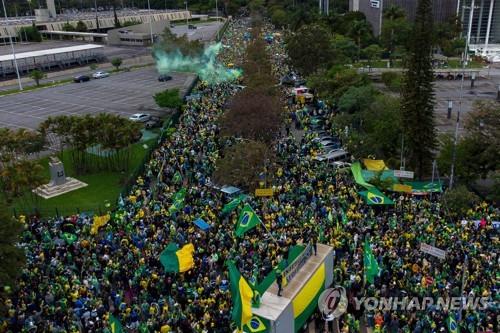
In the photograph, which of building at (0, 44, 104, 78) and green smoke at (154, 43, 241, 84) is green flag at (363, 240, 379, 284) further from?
building at (0, 44, 104, 78)

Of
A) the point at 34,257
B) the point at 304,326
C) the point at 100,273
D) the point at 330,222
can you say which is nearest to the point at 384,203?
the point at 330,222

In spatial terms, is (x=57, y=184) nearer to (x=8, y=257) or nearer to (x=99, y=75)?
(x=8, y=257)

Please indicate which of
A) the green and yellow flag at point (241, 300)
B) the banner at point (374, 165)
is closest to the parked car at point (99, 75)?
the banner at point (374, 165)
